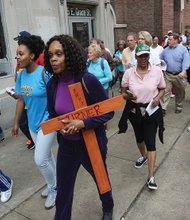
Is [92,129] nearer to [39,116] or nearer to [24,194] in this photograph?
[39,116]

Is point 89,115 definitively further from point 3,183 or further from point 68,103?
point 3,183

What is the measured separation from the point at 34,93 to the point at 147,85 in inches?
50.7

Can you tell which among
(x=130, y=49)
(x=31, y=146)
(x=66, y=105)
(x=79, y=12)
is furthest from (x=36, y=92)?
(x=79, y=12)

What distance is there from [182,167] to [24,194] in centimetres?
211

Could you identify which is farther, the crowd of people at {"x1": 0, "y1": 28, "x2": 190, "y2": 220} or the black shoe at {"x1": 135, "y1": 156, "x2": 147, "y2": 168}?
the black shoe at {"x1": 135, "y1": 156, "x2": 147, "y2": 168}

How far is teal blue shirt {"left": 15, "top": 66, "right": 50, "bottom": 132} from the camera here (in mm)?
2834

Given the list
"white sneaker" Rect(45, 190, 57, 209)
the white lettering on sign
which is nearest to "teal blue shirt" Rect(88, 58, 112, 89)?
"white sneaker" Rect(45, 190, 57, 209)

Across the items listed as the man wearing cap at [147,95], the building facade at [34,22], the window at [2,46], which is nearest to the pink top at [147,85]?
the man wearing cap at [147,95]

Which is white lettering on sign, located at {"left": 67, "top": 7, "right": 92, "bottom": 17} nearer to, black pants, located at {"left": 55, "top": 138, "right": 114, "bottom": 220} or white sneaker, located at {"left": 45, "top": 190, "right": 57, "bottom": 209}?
white sneaker, located at {"left": 45, "top": 190, "right": 57, "bottom": 209}

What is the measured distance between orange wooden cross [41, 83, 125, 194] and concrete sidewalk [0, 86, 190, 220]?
3.04ft

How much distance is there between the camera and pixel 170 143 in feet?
15.1

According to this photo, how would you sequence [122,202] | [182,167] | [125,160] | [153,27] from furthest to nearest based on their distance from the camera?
[153,27] < [125,160] < [182,167] < [122,202]

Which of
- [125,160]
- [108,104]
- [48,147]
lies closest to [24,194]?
[48,147]

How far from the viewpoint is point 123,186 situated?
11.2 ft
